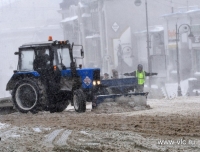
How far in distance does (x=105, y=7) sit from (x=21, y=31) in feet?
155

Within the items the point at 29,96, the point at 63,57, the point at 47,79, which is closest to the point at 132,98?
the point at 63,57

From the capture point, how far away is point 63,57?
683 inches

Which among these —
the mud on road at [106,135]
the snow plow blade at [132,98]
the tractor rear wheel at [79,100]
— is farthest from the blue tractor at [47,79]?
the mud on road at [106,135]

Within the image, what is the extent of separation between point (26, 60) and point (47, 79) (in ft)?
3.07

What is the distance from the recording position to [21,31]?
104 metres

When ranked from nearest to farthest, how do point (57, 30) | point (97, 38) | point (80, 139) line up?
point (80, 139), point (97, 38), point (57, 30)

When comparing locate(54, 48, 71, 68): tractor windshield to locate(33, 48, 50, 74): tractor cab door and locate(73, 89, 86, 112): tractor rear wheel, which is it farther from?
locate(73, 89, 86, 112): tractor rear wheel

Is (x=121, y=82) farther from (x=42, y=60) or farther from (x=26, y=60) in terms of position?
(x=26, y=60)

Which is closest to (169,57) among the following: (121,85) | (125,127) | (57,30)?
(121,85)

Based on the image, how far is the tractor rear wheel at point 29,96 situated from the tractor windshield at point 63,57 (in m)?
0.92

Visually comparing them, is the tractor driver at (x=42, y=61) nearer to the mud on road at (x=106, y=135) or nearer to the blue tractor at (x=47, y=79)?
the blue tractor at (x=47, y=79)

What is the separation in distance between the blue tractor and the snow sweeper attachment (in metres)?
0.42

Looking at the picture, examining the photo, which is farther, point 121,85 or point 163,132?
point 121,85

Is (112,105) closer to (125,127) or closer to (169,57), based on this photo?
(125,127)
